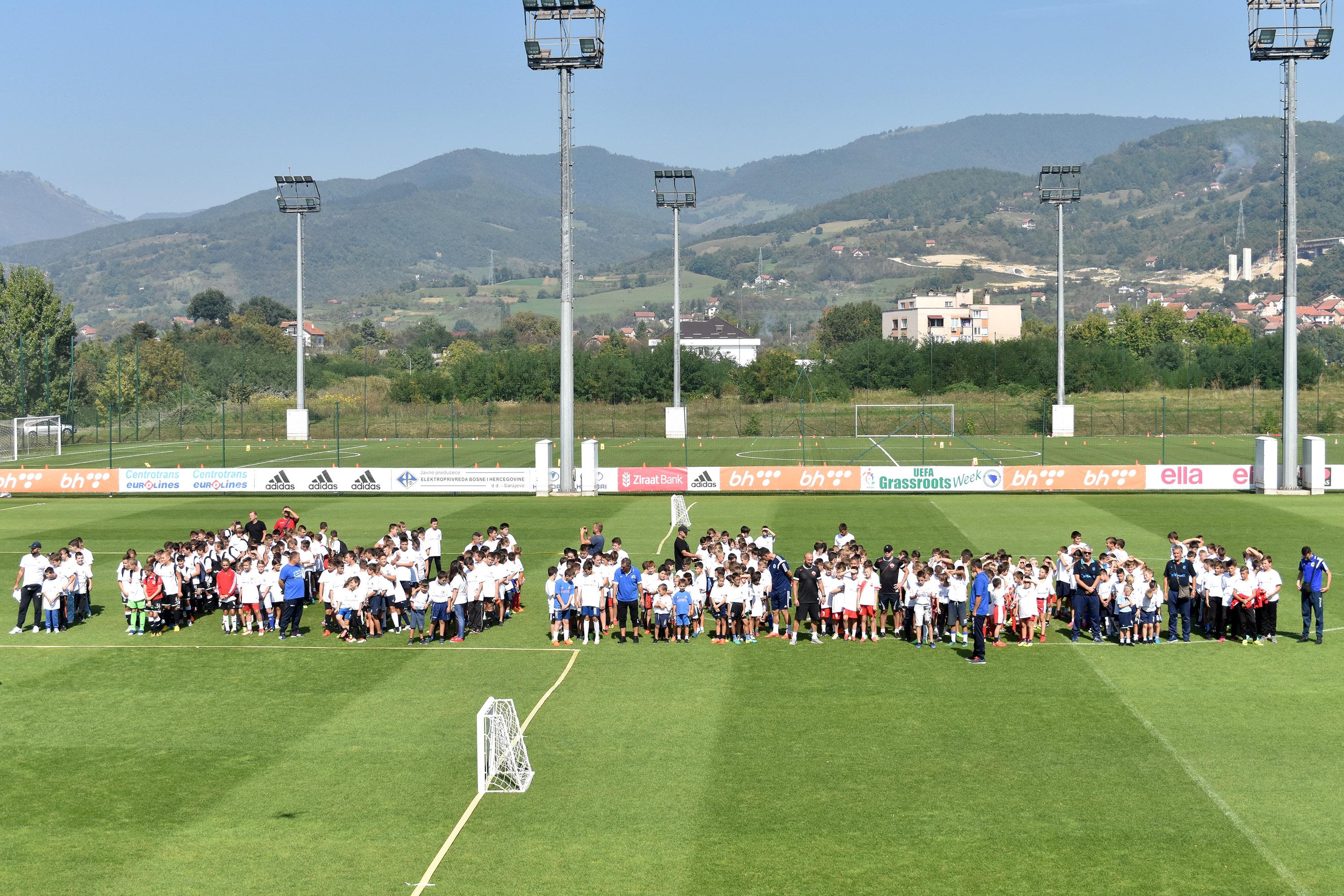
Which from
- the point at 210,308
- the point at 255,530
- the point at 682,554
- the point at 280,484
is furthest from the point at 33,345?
the point at 210,308

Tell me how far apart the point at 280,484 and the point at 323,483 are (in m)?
1.64

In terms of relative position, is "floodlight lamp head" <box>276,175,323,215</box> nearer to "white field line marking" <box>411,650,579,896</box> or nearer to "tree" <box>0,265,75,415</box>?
"tree" <box>0,265,75,415</box>

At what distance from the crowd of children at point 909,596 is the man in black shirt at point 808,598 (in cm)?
2

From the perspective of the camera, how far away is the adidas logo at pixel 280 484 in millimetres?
44969

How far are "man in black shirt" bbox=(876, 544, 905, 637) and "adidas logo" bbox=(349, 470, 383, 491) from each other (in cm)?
2752

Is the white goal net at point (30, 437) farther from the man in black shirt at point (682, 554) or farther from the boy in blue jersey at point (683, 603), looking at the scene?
the boy in blue jersey at point (683, 603)

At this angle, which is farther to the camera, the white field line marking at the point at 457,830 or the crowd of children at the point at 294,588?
the crowd of children at the point at 294,588

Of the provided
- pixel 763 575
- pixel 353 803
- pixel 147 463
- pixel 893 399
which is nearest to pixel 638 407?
pixel 893 399

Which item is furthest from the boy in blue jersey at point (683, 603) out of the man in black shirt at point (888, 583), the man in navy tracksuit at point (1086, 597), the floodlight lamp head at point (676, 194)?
the floodlight lamp head at point (676, 194)

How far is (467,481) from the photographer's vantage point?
44.8 meters

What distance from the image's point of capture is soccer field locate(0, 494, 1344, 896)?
38.7ft

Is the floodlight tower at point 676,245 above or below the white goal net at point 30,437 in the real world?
above

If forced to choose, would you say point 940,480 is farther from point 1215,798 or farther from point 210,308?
point 210,308

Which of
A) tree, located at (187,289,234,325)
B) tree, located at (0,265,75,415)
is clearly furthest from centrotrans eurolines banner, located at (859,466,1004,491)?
tree, located at (187,289,234,325)
